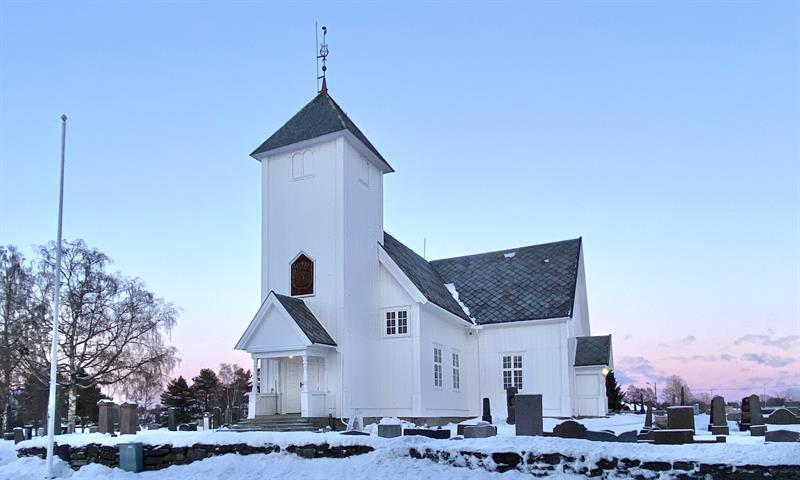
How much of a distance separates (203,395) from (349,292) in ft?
162

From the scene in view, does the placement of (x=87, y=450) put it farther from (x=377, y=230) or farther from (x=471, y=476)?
(x=377, y=230)

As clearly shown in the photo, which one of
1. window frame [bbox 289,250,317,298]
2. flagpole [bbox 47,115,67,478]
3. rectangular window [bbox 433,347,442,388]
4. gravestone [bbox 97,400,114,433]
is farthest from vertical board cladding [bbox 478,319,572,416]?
flagpole [bbox 47,115,67,478]

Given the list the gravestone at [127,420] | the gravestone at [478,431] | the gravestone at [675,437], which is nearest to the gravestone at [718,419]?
the gravestone at [675,437]

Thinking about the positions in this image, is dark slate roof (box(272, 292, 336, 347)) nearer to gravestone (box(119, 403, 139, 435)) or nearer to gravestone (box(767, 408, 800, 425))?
gravestone (box(119, 403, 139, 435))

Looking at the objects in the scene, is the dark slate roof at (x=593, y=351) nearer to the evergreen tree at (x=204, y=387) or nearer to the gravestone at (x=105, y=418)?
the gravestone at (x=105, y=418)

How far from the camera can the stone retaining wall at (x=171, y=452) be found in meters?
14.7

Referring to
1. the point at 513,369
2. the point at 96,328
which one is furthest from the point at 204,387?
the point at 513,369

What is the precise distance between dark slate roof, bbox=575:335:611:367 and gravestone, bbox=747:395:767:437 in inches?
360

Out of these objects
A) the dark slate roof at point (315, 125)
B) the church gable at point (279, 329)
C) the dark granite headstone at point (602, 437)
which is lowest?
the dark granite headstone at point (602, 437)

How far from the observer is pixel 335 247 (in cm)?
2605

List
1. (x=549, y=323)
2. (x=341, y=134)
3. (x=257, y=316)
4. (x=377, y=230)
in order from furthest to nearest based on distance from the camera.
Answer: (x=549, y=323) → (x=377, y=230) → (x=341, y=134) → (x=257, y=316)

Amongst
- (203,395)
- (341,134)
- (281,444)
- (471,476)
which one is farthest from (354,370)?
(203,395)

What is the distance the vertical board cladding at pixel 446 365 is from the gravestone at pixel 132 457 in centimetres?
1199

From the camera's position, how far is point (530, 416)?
15.8 meters
